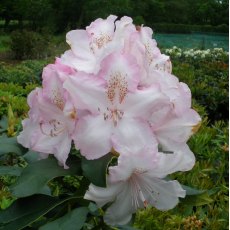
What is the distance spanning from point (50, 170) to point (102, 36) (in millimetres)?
299

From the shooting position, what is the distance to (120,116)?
39.6 inches

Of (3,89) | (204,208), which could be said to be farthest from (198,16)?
(204,208)

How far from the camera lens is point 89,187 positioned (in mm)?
1046

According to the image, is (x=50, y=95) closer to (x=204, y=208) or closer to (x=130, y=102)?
(x=130, y=102)

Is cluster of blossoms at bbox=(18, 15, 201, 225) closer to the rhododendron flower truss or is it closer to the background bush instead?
the rhododendron flower truss

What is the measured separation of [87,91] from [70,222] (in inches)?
10.1

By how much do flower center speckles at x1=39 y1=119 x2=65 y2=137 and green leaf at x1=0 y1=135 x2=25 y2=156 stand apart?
127mm

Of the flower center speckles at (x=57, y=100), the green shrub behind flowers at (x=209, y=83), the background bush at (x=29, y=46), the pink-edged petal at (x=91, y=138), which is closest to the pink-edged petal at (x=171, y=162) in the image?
the pink-edged petal at (x=91, y=138)

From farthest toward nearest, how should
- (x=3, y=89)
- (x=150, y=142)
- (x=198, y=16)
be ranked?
(x=198, y=16) → (x=3, y=89) → (x=150, y=142)

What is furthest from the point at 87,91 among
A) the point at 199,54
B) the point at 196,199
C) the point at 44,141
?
the point at 199,54

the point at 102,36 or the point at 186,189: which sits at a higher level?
the point at 102,36

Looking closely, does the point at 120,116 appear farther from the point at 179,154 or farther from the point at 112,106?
the point at 179,154

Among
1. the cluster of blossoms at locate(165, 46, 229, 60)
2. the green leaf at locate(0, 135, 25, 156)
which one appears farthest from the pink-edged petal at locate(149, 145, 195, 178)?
the cluster of blossoms at locate(165, 46, 229, 60)

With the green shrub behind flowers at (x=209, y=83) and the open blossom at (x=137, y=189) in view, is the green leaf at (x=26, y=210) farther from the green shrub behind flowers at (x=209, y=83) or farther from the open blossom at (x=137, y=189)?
the green shrub behind flowers at (x=209, y=83)
